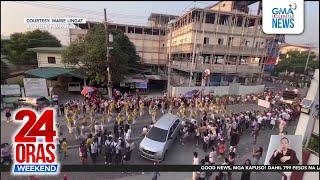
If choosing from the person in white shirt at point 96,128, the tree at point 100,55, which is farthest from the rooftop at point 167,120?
the tree at point 100,55

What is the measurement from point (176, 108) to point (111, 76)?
133 centimetres

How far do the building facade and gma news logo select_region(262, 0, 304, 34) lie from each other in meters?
0.24

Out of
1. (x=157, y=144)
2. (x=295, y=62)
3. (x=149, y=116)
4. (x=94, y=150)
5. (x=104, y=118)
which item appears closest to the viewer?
(x=104, y=118)

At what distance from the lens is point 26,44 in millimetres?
2977

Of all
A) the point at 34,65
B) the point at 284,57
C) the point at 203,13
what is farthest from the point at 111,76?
the point at 284,57

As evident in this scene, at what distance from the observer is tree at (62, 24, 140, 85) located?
287 cm

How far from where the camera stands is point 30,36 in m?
2.98

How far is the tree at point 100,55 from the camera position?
9.42 feet

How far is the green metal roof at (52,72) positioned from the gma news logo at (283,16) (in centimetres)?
246

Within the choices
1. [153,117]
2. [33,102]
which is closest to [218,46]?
[153,117]

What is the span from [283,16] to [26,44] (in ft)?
10.7

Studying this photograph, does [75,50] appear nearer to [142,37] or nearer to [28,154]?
[142,37]

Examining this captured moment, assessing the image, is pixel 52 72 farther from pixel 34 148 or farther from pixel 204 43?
pixel 204 43

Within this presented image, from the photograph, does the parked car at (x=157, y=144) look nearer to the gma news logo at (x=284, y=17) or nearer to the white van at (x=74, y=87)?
the white van at (x=74, y=87)
